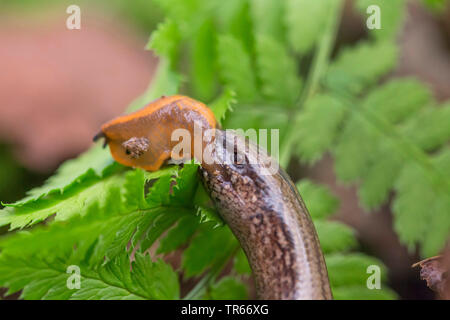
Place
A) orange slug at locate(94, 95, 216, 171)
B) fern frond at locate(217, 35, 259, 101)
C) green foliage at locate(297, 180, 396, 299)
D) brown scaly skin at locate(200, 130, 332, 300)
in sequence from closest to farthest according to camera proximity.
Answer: brown scaly skin at locate(200, 130, 332, 300) → orange slug at locate(94, 95, 216, 171) → green foliage at locate(297, 180, 396, 299) → fern frond at locate(217, 35, 259, 101)

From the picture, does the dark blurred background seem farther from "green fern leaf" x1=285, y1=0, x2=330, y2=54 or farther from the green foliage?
"green fern leaf" x1=285, y1=0, x2=330, y2=54

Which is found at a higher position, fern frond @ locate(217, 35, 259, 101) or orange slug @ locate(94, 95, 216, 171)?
fern frond @ locate(217, 35, 259, 101)

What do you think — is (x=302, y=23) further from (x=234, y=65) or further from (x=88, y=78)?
(x=88, y=78)

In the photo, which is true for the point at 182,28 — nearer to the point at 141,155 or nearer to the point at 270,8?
the point at 270,8

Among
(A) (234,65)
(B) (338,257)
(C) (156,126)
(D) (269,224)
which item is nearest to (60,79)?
(A) (234,65)

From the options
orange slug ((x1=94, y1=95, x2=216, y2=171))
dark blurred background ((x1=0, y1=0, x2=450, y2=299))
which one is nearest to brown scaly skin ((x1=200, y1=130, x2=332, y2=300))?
orange slug ((x1=94, y1=95, x2=216, y2=171))

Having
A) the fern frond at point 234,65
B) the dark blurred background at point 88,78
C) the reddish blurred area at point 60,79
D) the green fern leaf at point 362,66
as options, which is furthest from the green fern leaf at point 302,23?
the reddish blurred area at point 60,79

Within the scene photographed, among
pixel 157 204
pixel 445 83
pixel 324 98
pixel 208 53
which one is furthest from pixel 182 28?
pixel 445 83
